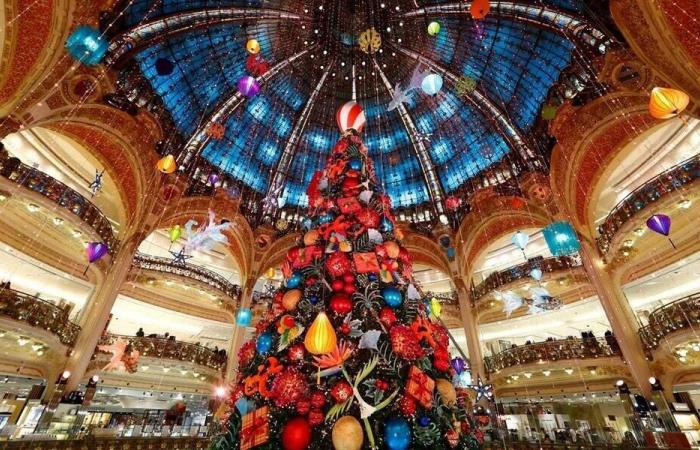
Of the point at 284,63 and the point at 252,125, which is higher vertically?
the point at 284,63

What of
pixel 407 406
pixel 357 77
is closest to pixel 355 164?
pixel 407 406

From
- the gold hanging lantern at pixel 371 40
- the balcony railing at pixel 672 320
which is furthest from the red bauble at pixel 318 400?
the gold hanging lantern at pixel 371 40

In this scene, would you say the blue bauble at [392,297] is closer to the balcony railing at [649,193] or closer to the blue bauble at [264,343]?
the blue bauble at [264,343]

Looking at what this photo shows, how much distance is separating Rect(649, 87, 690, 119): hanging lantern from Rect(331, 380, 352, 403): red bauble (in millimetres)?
8420

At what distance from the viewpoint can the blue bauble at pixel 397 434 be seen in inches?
110

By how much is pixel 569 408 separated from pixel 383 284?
71.2 ft

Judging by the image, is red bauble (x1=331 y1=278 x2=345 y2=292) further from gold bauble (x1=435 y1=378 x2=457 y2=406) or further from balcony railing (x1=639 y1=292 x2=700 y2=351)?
balcony railing (x1=639 y1=292 x2=700 y2=351)

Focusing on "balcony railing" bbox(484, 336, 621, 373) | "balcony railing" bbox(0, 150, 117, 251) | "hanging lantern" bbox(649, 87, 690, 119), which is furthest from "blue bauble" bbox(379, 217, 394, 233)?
"balcony railing" bbox(484, 336, 621, 373)

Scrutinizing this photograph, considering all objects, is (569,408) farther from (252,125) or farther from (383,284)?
(252,125)

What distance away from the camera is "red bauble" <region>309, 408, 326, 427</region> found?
9.53ft

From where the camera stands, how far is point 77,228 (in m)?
12.5

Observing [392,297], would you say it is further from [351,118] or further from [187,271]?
[187,271]

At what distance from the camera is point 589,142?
514 inches

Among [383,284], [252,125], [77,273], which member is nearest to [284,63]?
[252,125]
